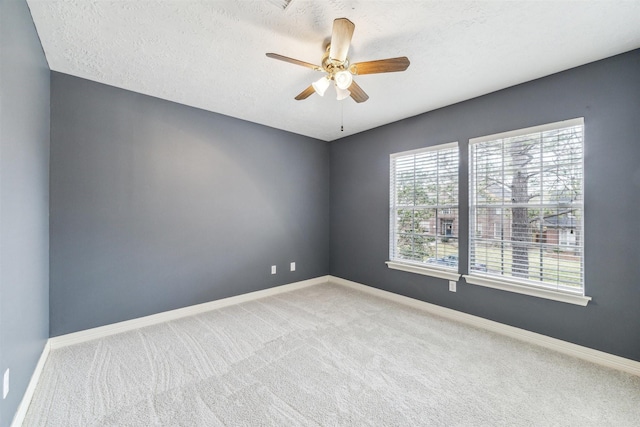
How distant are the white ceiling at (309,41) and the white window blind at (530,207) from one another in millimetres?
638

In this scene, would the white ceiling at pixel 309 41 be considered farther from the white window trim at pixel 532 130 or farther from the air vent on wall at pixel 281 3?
the white window trim at pixel 532 130

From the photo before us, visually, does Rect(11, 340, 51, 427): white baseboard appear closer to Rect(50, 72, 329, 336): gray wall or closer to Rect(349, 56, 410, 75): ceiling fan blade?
Rect(50, 72, 329, 336): gray wall

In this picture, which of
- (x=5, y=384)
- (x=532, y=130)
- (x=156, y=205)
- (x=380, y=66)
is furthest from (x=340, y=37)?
(x=5, y=384)

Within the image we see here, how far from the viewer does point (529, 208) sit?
2611 millimetres

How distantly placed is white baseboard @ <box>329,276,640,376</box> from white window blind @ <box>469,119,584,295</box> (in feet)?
1.59

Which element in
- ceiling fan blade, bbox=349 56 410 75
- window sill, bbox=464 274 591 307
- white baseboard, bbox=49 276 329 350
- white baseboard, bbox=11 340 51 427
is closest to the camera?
white baseboard, bbox=11 340 51 427

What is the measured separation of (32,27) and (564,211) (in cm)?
447

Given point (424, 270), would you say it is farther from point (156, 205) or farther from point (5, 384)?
point (5, 384)

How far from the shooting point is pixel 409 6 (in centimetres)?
165

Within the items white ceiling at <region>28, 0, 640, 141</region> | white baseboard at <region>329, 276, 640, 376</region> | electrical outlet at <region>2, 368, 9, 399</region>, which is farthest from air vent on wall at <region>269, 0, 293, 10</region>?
white baseboard at <region>329, 276, 640, 376</region>

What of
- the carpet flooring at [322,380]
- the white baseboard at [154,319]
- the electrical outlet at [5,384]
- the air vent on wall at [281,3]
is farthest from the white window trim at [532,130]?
the electrical outlet at [5,384]

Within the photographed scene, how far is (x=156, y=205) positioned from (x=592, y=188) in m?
4.29

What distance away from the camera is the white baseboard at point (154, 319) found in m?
2.46

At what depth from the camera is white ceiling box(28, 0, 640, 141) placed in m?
1.68
